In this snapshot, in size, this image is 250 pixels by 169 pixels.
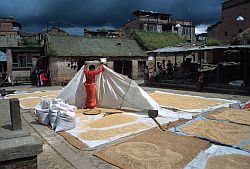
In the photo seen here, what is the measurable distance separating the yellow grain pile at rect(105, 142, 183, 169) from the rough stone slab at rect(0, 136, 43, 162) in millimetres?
1805

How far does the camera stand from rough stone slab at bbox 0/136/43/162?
2.59 m

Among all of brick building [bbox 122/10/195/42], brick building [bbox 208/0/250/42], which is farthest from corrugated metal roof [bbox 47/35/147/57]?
brick building [bbox 122/10/195/42]

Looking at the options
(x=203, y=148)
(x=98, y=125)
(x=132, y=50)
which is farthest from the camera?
(x=132, y=50)

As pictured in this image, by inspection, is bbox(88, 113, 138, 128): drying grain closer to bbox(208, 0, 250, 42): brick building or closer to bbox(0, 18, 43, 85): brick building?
bbox(0, 18, 43, 85): brick building

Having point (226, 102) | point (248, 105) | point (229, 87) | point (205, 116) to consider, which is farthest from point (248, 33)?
point (205, 116)

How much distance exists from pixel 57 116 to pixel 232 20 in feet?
92.7

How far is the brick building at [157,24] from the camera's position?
39375 mm

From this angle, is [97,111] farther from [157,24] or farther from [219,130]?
[157,24]

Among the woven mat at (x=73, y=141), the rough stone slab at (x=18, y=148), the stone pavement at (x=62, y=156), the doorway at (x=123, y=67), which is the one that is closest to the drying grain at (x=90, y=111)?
the woven mat at (x=73, y=141)

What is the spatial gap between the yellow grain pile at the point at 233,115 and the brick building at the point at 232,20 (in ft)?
69.6

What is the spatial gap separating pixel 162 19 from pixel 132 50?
22.4m

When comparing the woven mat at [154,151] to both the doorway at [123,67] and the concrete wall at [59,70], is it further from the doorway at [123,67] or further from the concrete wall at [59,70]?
the doorway at [123,67]

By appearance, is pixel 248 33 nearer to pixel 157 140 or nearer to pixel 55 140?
pixel 157 140

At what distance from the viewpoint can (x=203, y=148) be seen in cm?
473
